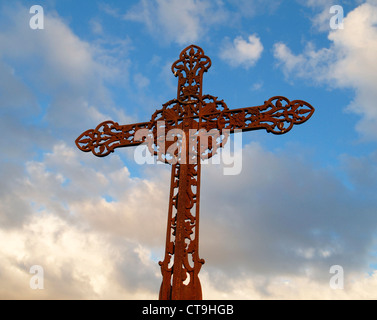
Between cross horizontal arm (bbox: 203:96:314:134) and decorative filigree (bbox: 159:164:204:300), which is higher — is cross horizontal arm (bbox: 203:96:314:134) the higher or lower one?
the higher one

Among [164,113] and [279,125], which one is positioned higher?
[164,113]

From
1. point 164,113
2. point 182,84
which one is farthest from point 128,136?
point 182,84

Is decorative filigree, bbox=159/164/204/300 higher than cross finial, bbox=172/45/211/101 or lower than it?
lower

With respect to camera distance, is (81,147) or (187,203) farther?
(81,147)

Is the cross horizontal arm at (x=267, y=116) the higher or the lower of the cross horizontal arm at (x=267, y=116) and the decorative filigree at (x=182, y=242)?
the higher

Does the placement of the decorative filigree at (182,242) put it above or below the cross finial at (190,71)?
below
